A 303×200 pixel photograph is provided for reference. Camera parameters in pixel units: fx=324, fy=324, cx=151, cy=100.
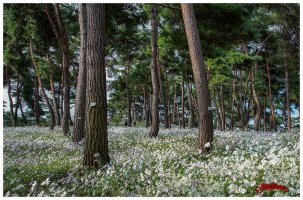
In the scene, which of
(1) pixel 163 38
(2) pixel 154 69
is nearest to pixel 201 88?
(2) pixel 154 69

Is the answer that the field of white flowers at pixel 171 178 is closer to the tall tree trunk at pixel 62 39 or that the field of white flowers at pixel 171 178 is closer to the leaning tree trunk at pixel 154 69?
the leaning tree trunk at pixel 154 69

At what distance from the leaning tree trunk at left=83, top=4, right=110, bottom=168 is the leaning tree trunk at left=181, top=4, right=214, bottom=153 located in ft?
10.4

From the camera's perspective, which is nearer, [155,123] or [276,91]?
[155,123]

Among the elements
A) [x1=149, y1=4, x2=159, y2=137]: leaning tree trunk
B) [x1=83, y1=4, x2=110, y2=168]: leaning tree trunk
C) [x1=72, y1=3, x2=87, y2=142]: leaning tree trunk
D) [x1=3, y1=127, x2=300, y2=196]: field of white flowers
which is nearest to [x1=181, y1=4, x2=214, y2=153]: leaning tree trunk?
[x1=3, y1=127, x2=300, y2=196]: field of white flowers

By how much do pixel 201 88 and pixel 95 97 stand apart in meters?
3.57

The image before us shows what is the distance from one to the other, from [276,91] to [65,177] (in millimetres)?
33198

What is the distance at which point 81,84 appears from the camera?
14570 mm

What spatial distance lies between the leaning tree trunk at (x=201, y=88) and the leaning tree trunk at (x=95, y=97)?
10.4ft

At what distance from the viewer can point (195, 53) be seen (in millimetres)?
10492

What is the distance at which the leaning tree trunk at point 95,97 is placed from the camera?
8.59 meters

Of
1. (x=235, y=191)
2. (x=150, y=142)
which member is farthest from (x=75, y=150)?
(x=235, y=191)

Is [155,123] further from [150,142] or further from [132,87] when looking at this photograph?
[132,87]

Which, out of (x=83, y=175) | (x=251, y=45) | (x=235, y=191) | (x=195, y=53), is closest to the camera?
(x=235, y=191)

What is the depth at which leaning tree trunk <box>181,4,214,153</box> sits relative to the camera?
10.2 metres
